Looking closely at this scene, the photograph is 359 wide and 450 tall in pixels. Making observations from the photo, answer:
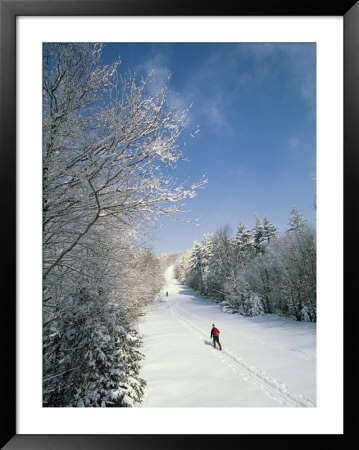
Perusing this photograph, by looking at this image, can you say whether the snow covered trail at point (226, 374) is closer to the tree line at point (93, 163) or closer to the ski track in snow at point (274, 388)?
the ski track in snow at point (274, 388)

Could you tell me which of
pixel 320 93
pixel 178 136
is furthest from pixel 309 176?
pixel 178 136

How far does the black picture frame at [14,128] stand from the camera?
1.42 meters

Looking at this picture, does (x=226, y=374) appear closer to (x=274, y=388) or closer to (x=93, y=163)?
(x=274, y=388)

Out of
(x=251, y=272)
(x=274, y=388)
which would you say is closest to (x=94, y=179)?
(x=274, y=388)

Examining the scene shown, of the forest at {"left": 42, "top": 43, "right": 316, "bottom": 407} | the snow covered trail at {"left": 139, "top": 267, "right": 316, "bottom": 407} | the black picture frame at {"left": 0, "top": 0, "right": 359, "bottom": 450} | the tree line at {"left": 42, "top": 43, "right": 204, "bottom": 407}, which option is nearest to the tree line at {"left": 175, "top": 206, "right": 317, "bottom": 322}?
the snow covered trail at {"left": 139, "top": 267, "right": 316, "bottom": 407}

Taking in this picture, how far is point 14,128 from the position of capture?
1.52 metres

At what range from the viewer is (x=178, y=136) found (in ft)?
6.06

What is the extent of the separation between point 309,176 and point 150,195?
1506 millimetres

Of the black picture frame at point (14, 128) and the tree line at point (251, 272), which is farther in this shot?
the tree line at point (251, 272)

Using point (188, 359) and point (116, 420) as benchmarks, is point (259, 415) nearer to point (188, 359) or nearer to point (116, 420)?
point (116, 420)

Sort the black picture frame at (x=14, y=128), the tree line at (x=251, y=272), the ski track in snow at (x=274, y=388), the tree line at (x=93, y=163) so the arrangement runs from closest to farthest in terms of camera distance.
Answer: the black picture frame at (x=14, y=128)
the ski track in snow at (x=274, y=388)
the tree line at (x=93, y=163)
the tree line at (x=251, y=272)

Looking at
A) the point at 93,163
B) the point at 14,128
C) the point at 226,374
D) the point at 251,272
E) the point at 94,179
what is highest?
the point at 14,128

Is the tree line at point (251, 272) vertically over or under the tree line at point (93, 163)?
under

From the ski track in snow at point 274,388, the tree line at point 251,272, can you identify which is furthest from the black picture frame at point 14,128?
the tree line at point 251,272
